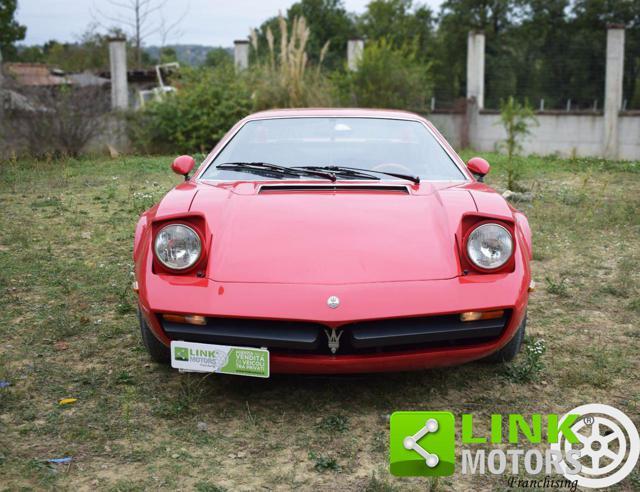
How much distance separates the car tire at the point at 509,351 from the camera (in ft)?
11.1

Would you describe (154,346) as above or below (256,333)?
below

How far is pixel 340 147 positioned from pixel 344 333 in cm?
156

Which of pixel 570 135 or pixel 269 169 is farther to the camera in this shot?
pixel 570 135

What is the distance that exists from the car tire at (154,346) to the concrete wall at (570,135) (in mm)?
11436

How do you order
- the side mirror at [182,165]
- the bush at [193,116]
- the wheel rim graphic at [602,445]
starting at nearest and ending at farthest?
1. the wheel rim graphic at [602,445]
2. the side mirror at [182,165]
3. the bush at [193,116]

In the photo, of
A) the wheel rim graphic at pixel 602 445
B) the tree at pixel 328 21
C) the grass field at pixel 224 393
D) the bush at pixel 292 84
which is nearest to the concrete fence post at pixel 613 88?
the bush at pixel 292 84

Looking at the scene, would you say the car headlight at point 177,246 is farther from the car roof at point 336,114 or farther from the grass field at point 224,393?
the car roof at point 336,114

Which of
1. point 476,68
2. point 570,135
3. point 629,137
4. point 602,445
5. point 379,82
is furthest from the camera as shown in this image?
point 476,68

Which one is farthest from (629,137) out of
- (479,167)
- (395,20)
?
(395,20)

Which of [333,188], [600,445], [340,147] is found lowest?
[600,445]

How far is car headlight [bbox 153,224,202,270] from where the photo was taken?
3.02 meters

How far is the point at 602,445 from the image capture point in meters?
2.71

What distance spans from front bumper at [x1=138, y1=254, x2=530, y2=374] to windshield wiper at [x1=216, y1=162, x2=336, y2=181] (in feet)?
3.14

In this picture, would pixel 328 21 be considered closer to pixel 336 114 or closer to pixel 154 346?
pixel 336 114
